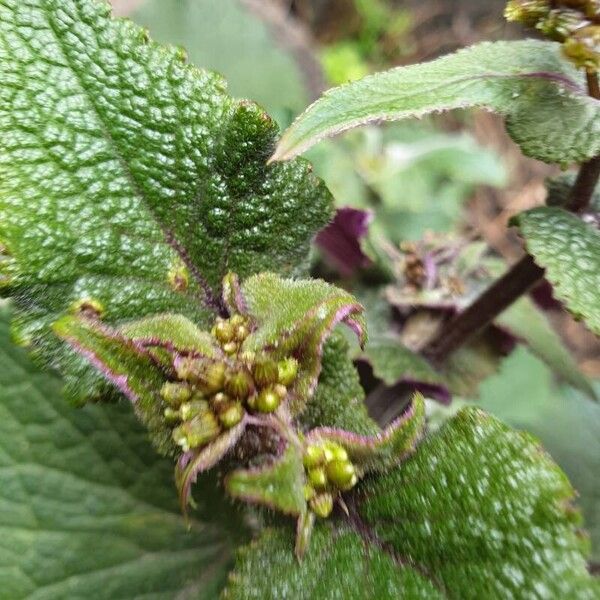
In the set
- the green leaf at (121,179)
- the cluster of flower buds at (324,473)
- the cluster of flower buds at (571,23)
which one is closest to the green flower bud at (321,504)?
the cluster of flower buds at (324,473)

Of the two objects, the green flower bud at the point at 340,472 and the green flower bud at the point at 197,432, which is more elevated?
the green flower bud at the point at 197,432

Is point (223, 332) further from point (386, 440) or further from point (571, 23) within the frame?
point (571, 23)

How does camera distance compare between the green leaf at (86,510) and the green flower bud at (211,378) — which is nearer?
the green flower bud at (211,378)

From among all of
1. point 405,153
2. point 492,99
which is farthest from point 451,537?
point 405,153

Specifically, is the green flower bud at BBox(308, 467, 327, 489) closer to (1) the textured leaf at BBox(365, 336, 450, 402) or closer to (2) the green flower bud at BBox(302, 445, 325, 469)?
(2) the green flower bud at BBox(302, 445, 325, 469)

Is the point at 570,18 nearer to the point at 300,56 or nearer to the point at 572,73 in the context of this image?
the point at 572,73

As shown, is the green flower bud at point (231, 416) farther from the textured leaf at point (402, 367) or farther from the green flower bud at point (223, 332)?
the textured leaf at point (402, 367)

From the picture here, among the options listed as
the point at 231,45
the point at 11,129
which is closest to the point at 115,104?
the point at 11,129
